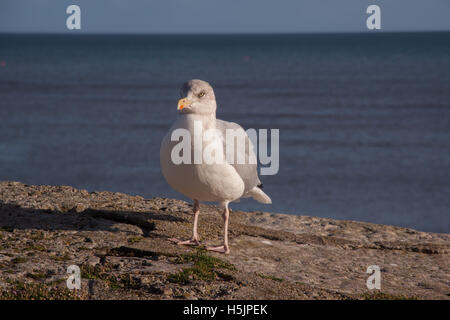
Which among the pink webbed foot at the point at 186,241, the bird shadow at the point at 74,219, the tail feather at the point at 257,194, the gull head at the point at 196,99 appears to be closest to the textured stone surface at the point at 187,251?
the bird shadow at the point at 74,219

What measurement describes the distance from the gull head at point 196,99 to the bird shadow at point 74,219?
1.33 m

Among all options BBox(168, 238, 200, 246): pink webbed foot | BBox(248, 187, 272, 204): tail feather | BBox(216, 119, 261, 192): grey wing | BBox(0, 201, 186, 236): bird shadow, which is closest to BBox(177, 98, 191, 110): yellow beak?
BBox(216, 119, 261, 192): grey wing

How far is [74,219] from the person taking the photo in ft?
18.7

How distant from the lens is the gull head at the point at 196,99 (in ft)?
16.5

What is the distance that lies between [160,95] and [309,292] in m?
24.5

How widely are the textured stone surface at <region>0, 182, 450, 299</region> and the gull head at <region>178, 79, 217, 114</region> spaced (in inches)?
48.5

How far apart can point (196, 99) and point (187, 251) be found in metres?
1.33

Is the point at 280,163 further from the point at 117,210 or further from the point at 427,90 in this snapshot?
the point at 427,90

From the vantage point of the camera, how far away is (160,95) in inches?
1104

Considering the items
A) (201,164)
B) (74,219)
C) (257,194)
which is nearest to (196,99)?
(201,164)

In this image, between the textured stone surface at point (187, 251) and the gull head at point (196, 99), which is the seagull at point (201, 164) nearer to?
the gull head at point (196, 99)

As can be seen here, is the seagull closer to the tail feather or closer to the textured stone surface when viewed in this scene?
the textured stone surface

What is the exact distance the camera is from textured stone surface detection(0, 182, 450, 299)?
4168 millimetres
